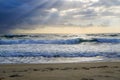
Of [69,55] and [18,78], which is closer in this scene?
[18,78]

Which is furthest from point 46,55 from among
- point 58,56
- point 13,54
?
point 13,54

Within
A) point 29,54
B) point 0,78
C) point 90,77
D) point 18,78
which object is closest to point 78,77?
point 90,77

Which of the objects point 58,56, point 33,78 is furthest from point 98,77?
point 58,56

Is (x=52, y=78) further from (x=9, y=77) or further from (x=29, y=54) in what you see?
(x=29, y=54)

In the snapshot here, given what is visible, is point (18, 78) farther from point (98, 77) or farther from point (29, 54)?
point (29, 54)

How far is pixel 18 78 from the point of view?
342 inches

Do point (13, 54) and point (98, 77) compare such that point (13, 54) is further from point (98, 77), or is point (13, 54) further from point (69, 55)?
point (98, 77)

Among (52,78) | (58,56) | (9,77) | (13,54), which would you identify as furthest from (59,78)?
(13,54)

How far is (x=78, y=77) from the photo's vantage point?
859 centimetres

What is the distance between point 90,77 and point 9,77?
8.86 ft

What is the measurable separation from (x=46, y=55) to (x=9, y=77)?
7901mm

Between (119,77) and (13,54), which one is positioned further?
(13,54)

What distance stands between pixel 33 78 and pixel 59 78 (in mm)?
855

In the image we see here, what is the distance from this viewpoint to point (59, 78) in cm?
849
